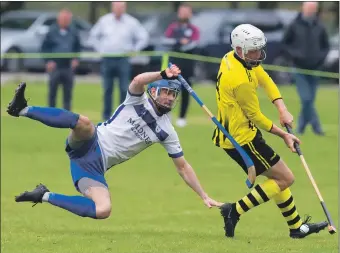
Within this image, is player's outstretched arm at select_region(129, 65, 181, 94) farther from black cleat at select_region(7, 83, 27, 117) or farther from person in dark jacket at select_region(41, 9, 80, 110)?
person in dark jacket at select_region(41, 9, 80, 110)

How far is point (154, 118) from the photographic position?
9.86 meters

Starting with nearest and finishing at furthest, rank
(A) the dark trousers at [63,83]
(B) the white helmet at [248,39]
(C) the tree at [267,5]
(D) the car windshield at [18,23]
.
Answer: (B) the white helmet at [248,39]
(A) the dark trousers at [63,83]
(D) the car windshield at [18,23]
(C) the tree at [267,5]

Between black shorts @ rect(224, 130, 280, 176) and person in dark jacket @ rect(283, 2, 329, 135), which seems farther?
person in dark jacket @ rect(283, 2, 329, 135)

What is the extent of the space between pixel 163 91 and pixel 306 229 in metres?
2.12

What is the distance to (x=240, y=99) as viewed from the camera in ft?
32.1

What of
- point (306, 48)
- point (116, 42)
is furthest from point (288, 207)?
point (116, 42)

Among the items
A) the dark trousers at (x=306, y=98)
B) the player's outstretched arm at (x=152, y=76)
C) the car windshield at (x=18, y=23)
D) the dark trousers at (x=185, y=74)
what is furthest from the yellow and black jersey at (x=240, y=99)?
the car windshield at (x=18, y=23)

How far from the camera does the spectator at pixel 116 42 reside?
19.8m

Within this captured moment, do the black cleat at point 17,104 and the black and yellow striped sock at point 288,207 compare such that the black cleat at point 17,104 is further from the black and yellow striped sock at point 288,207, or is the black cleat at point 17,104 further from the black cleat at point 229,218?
the black and yellow striped sock at point 288,207

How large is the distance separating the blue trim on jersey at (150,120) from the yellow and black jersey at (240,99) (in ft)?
1.98

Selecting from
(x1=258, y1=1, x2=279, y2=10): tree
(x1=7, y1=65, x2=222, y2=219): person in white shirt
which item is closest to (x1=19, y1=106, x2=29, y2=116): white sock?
(x1=7, y1=65, x2=222, y2=219): person in white shirt

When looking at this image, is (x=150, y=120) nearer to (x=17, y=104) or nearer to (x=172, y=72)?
(x=172, y=72)

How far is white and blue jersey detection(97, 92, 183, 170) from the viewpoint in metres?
9.84

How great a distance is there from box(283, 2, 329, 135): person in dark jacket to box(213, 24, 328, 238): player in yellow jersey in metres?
8.64
